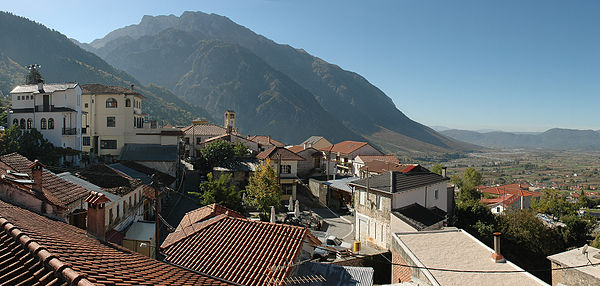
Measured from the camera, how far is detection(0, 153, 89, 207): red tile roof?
1369 centimetres

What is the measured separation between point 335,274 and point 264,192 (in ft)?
55.4

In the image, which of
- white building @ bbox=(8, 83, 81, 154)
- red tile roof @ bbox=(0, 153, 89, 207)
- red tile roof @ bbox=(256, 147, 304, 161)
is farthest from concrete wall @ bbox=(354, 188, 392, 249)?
white building @ bbox=(8, 83, 81, 154)

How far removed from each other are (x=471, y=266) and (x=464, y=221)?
1870 centimetres

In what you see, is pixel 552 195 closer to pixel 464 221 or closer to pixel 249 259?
pixel 464 221

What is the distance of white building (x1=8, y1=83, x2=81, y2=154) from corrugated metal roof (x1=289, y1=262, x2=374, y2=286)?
107 ft

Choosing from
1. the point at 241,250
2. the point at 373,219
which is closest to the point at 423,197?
the point at 373,219

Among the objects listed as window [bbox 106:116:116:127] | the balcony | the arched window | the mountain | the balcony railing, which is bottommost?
the balcony

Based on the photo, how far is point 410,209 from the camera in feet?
81.2

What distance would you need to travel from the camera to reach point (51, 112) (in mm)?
34125

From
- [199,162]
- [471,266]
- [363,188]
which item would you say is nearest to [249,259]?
[471,266]

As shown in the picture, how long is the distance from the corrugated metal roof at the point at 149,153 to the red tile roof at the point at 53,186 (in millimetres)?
20350

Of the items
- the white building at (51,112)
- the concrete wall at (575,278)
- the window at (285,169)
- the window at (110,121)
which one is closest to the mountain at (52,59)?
the window at (110,121)

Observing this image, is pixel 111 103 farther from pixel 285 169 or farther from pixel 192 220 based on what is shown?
pixel 192 220

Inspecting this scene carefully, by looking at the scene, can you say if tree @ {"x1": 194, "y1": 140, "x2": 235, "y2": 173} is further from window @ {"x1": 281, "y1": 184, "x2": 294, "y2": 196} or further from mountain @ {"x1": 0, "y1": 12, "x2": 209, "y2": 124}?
mountain @ {"x1": 0, "y1": 12, "x2": 209, "y2": 124}
